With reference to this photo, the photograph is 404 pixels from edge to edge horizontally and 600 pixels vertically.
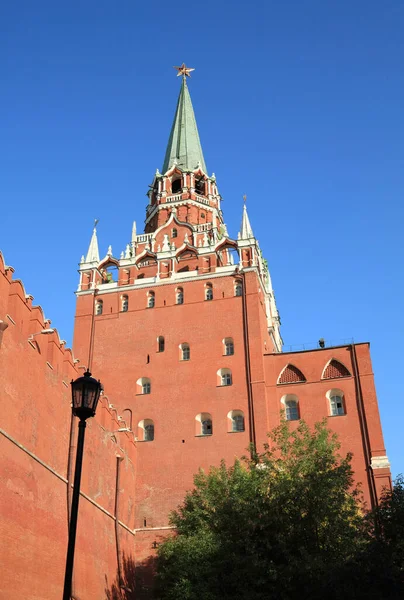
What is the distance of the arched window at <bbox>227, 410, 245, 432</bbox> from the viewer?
3591 cm

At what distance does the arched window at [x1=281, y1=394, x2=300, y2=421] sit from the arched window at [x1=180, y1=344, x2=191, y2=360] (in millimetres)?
5943

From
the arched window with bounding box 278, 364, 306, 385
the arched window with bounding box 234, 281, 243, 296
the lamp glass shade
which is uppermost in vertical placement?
the arched window with bounding box 234, 281, 243, 296

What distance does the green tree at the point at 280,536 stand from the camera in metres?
21.7

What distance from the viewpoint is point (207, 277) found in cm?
4075

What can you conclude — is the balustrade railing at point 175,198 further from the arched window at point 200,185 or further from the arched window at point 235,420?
the arched window at point 235,420

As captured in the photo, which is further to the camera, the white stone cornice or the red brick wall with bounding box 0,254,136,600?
the white stone cornice

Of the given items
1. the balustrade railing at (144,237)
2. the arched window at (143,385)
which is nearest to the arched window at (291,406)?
the arched window at (143,385)

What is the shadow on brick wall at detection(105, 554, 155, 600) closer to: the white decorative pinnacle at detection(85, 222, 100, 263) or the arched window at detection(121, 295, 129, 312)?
the arched window at detection(121, 295, 129, 312)

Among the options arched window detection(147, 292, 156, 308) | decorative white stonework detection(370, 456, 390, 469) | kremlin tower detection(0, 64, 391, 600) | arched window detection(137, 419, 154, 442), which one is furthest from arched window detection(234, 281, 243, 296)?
decorative white stonework detection(370, 456, 390, 469)

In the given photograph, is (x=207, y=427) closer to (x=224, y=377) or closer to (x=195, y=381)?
(x=195, y=381)

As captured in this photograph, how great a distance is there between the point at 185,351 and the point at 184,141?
2322cm

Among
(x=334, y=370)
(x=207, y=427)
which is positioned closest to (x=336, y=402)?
(x=334, y=370)

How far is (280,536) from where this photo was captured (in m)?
22.2

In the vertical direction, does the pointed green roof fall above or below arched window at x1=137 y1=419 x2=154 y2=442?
above
